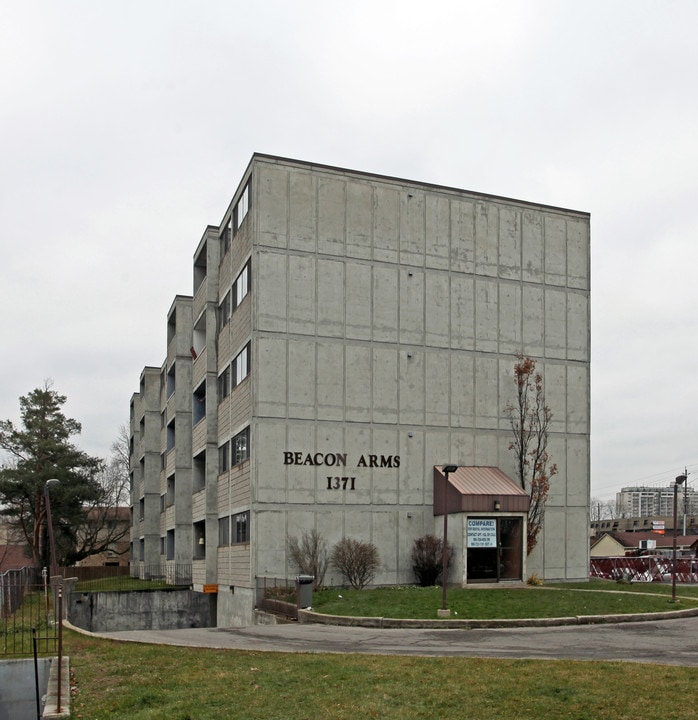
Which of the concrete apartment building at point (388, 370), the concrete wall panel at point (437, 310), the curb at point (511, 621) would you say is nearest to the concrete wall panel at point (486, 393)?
the concrete apartment building at point (388, 370)

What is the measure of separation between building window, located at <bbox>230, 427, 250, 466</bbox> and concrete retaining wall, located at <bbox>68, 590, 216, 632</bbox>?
9261mm

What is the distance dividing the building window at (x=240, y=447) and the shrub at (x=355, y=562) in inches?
230

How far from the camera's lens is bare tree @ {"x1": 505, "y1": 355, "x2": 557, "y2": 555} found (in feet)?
136

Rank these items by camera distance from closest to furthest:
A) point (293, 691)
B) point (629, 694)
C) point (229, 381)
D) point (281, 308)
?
1. point (629, 694)
2. point (293, 691)
3. point (281, 308)
4. point (229, 381)

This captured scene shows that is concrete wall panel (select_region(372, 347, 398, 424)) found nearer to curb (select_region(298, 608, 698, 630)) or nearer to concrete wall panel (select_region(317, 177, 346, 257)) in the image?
concrete wall panel (select_region(317, 177, 346, 257))

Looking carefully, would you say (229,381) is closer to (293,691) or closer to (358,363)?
(358,363)

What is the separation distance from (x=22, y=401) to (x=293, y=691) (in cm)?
→ 7264

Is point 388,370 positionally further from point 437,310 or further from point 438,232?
point 438,232

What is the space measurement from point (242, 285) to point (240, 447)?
756 cm

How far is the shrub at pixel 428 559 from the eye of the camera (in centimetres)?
3791

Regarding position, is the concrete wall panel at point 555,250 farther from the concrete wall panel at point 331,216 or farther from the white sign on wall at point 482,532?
the white sign on wall at point 482,532

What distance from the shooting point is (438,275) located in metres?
41.4

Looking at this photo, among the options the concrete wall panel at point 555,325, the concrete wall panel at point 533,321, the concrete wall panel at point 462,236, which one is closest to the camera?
the concrete wall panel at point 462,236

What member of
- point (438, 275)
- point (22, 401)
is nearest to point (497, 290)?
point (438, 275)
